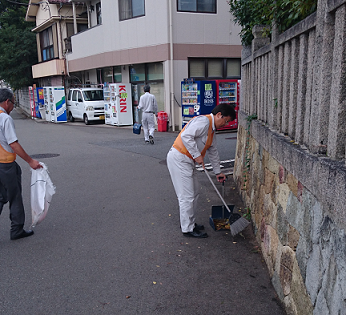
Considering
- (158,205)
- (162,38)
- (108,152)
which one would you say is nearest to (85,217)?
(158,205)

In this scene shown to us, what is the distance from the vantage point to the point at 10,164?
4637 mm

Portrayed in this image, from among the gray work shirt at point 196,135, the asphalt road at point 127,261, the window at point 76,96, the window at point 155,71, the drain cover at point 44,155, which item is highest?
the window at point 155,71

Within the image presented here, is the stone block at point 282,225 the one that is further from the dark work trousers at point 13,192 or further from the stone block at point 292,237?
the dark work trousers at point 13,192

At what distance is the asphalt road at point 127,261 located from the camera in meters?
3.29

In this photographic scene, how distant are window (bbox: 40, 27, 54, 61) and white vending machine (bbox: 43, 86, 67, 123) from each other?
4.89 meters

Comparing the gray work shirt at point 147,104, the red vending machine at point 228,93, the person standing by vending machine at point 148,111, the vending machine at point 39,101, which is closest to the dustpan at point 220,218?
the person standing by vending machine at point 148,111

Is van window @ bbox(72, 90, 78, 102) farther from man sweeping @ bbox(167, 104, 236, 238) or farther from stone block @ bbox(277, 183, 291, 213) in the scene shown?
stone block @ bbox(277, 183, 291, 213)

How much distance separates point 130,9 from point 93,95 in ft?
17.5

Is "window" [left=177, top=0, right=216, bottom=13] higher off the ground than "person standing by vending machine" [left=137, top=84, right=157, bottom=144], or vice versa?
"window" [left=177, top=0, right=216, bottom=13]

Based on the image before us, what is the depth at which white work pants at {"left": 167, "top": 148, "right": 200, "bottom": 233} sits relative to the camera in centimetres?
462

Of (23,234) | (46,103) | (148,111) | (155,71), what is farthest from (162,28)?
(23,234)

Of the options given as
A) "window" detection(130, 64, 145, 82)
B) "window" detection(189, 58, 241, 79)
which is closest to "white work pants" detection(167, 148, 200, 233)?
"window" detection(189, 58, 241, 79)

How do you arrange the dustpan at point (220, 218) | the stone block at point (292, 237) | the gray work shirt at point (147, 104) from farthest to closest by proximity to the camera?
the gray work shirt at point (147, 104)
the dustpan at point (220, 218)
the stone block at point (292, 237)

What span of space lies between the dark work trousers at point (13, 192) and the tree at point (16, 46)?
25699 mm
